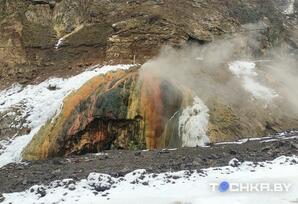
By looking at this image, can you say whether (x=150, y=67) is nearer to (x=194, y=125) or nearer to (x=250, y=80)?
(x=194, y=125)

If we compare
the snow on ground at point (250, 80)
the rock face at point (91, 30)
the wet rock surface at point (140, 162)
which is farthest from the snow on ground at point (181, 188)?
the rock face at point (91, 30)

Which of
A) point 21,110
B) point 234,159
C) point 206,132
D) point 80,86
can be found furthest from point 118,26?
point 234,159

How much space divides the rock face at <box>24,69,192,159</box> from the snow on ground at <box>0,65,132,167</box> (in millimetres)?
489

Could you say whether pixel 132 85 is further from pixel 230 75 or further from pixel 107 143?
pixel 230 75

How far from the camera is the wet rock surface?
1063 centimetres

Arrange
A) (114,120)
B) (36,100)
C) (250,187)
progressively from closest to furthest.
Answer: (250,187) → (114,120) → (36,100)

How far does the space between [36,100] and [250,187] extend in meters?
11.2

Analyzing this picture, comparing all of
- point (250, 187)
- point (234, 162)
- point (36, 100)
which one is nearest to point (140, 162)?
point (234, 162)

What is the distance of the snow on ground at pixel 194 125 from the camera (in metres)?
15.7

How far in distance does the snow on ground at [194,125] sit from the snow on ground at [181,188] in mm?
5230

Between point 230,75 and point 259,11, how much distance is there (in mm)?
6862

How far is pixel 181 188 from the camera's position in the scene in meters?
9.03

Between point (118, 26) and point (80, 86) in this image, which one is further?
point (118, 26)

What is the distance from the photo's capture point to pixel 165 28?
20.8m
